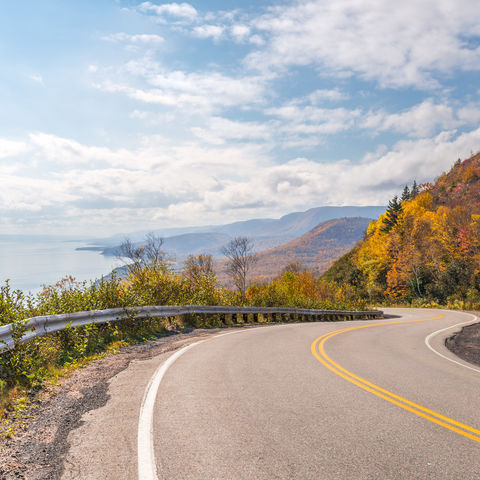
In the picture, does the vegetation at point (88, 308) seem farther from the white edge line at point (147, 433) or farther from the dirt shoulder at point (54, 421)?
the white edge line at point (147, 433)

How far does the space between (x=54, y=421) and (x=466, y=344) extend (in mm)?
15668

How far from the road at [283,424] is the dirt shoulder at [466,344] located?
4.08m

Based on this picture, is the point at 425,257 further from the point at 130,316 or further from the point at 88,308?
the point at 88,308

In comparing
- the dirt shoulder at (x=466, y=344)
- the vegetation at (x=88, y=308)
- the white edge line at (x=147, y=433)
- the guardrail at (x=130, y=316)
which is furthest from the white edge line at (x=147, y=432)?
the dirt shoulder at (x=466, y=344)

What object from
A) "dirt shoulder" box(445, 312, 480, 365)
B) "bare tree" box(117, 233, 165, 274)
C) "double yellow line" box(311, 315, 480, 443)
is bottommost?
"dirt shoulder" box(445, 312, 480, 365)

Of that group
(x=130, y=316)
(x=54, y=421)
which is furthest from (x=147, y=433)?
(x=130, y=316)

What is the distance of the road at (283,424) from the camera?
357cm

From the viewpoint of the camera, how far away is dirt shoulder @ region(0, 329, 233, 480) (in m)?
3.69

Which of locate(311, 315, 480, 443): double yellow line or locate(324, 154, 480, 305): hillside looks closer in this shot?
locate(311, 315, 480, 443): double yellow line

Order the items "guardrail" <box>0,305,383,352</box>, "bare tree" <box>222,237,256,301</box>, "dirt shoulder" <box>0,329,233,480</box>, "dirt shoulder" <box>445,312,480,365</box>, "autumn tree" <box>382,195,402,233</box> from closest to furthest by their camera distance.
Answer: "dirt shoulder" <box>0,329,233,480</box>
"guardrail" <box>0,305,383,352</box>
"dirt shoulder" <box>445,312,480,365</box>
"bare tree" <box>222,237,256,301</box>
"autumn tree" <box>382,195,402,233</box>

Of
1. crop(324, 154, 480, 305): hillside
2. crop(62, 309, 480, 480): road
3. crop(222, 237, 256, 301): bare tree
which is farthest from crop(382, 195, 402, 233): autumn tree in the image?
crop(62, 309, 480, 480): road

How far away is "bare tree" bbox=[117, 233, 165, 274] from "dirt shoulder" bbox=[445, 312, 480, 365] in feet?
38.3

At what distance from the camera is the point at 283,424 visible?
464 cm

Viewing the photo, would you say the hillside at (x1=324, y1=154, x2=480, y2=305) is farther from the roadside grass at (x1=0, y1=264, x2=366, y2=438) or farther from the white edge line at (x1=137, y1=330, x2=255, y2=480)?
the white edge line at (x1=137, y1=330, x2=255, y2=480)
